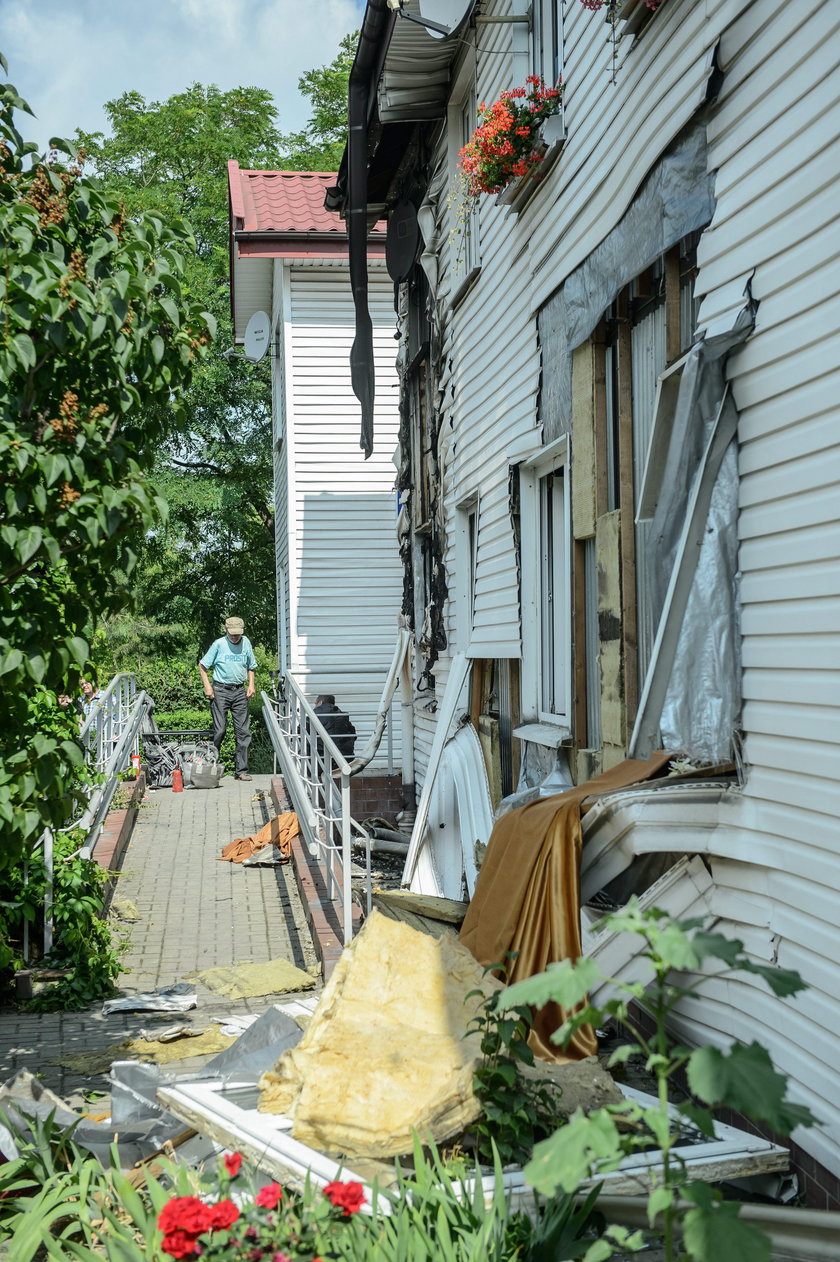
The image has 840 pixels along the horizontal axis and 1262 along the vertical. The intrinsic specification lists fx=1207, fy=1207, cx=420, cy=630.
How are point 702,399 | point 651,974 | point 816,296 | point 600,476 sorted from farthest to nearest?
point 600,476
point 651,974
point 702,399
point 816,296

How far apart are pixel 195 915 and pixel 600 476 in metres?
5.32

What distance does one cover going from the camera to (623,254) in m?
5.18

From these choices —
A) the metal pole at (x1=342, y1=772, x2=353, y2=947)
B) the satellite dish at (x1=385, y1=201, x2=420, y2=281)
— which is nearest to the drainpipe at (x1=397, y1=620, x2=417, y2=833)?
the satellite dish at (x1=385, y1=201, x2=420, y2=281)

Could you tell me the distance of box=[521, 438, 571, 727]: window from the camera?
273 inches

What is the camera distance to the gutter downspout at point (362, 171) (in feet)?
30.4

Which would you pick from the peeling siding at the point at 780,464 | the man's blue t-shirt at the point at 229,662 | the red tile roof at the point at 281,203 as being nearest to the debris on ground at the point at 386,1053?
the peeling siding at the point at 780,464

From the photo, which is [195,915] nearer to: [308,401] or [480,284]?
[480,284]

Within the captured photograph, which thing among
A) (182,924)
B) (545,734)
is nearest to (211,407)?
(182,924)

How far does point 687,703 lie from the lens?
4.00 m

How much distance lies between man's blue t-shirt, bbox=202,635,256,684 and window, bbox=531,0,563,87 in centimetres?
943

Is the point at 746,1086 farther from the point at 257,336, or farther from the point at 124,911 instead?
the point at 257,336

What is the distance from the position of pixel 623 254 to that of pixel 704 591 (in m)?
1.88

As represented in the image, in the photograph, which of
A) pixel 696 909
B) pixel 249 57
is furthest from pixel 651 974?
pixel 249 57

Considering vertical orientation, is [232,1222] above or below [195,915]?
above
